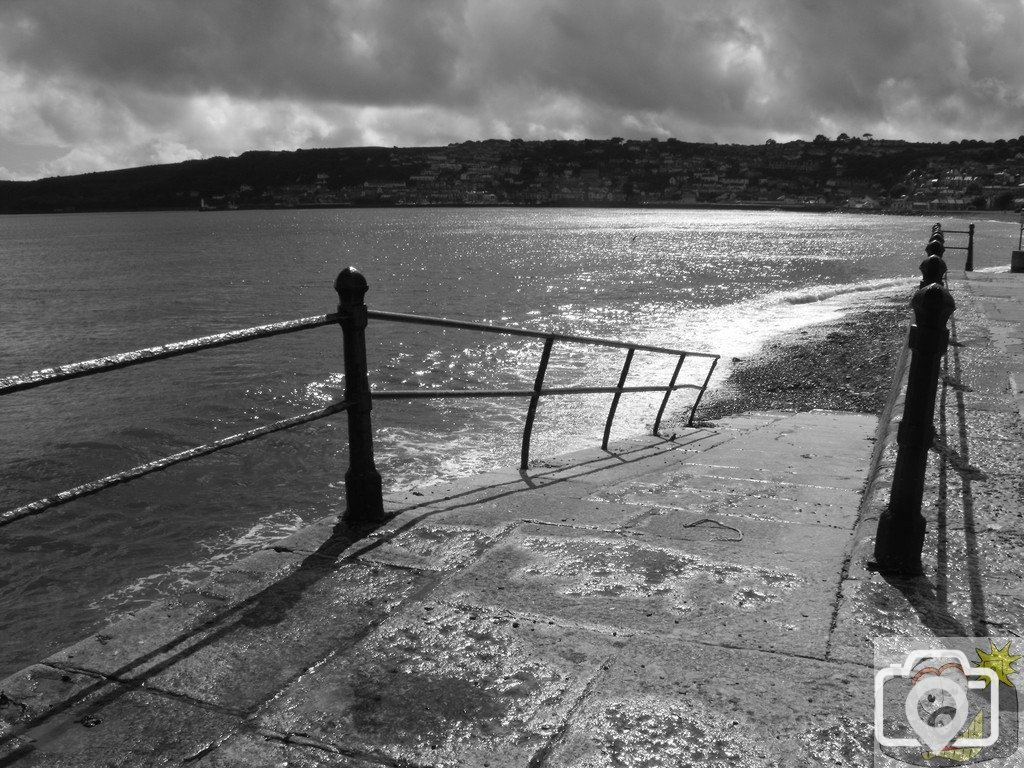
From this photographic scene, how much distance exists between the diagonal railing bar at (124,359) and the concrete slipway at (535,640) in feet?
2.93

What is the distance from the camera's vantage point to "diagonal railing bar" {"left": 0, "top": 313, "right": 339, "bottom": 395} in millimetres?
2580

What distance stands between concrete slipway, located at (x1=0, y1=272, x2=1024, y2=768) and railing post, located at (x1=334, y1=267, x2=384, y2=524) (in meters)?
0.14

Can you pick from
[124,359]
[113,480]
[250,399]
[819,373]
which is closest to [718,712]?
[113,480]

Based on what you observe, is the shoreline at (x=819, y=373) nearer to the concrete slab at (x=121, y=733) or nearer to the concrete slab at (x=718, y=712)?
the concrete slab at (x=718, y=712)

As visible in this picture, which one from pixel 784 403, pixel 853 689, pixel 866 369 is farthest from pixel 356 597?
pixel 866 369

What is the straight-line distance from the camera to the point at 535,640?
2.80m

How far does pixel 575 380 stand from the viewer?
18406 millimetres

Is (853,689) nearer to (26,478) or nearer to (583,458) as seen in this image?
(583,458)

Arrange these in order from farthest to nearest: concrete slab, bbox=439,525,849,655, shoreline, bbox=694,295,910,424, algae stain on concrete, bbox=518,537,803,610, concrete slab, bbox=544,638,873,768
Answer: shoreline, bbox=694,295,910,424, algae stain on concrete, bbox=518,537,803,610, concrete slab, bbox=439,525,849,655, concrete slab, bbox=544,638,873,768

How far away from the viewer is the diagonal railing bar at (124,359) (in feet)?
8.46

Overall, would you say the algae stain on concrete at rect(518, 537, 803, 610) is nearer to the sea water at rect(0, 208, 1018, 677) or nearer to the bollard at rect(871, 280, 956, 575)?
the bollard at rect(871, 280, 956, 575)

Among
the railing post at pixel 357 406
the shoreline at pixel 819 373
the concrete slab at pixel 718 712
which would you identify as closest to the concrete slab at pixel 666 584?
the concrete slab at pixel 718 712

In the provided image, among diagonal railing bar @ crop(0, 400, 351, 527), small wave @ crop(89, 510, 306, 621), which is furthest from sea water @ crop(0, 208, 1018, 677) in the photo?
diagonal railing bar @ crop(0, 400, 351, 527)

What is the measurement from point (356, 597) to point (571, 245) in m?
93.8
